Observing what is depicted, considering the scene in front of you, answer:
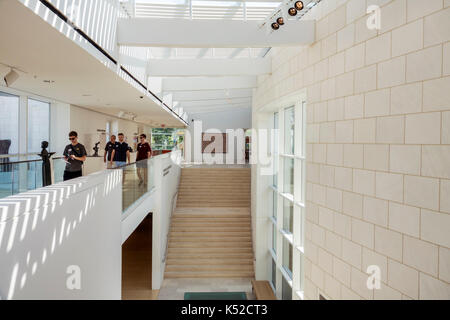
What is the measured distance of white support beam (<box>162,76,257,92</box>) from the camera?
37.1 ft

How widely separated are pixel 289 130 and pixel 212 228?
6764 millimetres

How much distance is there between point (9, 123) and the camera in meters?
8.69

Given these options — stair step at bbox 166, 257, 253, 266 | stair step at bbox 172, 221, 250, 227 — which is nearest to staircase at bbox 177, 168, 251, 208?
stair step at bbox 172, 221, 250, 227

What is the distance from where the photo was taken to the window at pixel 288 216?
26.3 feet

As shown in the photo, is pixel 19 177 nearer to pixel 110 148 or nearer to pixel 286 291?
pixel 110 148

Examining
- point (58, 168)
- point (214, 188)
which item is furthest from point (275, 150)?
point (214, 188)

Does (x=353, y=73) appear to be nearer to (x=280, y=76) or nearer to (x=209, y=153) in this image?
(x=280, y=76)

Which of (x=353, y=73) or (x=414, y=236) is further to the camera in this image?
(x=353, y=73)

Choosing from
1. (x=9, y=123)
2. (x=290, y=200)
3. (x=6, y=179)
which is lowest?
(x=290, y=200)

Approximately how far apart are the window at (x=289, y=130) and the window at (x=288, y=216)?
123cm

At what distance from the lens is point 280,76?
7.41m
